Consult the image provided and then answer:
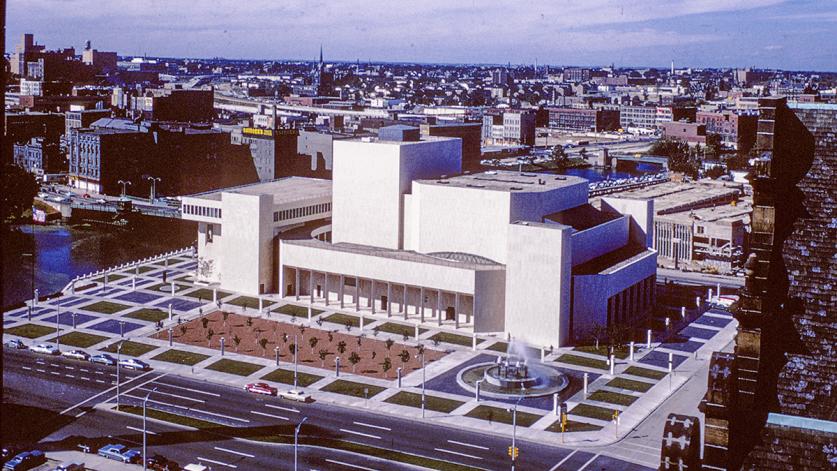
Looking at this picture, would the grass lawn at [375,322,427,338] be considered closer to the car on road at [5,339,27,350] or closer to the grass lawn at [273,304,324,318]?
the grass lawn at [273,304,324,318]

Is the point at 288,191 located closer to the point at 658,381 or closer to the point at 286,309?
the point at 286,309

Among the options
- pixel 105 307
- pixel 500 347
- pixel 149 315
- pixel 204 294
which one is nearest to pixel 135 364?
pixel 149 315

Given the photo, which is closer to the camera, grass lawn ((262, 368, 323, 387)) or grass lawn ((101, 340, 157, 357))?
grass lawn ((262, 368, 323, 387))

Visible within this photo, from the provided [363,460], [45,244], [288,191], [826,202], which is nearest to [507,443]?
[363,460]

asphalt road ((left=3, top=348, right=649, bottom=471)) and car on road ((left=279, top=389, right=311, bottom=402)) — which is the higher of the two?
car on road ((left=279, top=389, right=311, bottom=402))

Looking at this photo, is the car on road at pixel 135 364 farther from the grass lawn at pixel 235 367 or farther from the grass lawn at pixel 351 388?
the grass lawn at pixel 351 388

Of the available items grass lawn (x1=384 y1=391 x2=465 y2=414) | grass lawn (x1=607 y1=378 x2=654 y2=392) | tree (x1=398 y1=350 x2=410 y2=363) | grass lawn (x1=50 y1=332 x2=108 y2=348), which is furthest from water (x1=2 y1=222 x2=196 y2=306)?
grass lawn (x1=607 y1=378 x2=654 y2=392)

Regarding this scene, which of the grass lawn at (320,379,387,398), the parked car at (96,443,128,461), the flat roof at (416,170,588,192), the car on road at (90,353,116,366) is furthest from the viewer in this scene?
the flat roof at (416,170,588,192)

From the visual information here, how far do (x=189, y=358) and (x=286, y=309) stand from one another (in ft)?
74.1

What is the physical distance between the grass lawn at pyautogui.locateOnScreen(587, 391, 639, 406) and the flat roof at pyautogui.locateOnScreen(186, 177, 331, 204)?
5834 cm

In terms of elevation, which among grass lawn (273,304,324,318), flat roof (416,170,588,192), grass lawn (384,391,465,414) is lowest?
grass lawn (384,391,465,414)

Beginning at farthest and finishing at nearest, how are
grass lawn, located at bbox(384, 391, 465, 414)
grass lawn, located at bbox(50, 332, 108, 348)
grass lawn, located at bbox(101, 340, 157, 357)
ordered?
grass lawn, located at bbox(50, 332, 108, 348) → grass lawn, located at bbox(101, 340, 157, 357) → grass lawn, located at bbox(384, 391, 465, 414)

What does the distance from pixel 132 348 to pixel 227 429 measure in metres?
27.8

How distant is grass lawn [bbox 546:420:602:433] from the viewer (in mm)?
82250
